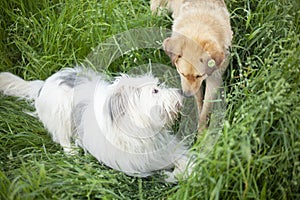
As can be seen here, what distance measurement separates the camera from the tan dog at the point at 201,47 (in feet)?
10.3

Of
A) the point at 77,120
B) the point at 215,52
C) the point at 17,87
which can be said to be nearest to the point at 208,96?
the point at 215,52

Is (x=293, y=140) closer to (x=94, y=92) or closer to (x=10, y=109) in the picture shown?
(x=94, y=92)

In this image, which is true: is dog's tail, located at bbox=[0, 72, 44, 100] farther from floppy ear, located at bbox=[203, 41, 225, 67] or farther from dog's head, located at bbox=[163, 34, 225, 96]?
floppy ear, located at bbox=[203, 41, 225, 67]

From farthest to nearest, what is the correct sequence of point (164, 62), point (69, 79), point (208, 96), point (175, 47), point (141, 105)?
point (164, 62) → point (69, 79) → point (208, 96) → point (175, 47) → point (141, 105)

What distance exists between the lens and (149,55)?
3.80 meters

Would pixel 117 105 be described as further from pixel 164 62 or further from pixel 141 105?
pixel 164 62

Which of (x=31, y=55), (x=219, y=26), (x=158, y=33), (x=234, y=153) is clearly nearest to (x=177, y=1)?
(x=158, y=33)

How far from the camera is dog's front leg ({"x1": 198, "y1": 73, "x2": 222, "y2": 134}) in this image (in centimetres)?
345

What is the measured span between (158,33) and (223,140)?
1.28 m

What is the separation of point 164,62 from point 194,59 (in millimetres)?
671

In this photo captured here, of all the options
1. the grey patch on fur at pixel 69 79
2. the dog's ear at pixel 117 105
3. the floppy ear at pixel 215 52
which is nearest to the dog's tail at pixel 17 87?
the grey patch on fur at pixel 69 79

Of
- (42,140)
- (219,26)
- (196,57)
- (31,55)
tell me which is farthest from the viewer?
(31,55)

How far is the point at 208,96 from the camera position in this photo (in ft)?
11.4

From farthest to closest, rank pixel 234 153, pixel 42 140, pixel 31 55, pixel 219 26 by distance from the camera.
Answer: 1. pixel 31 55
2. pixel 42 140
3. pixel 219 26
4. pixel 234 153
